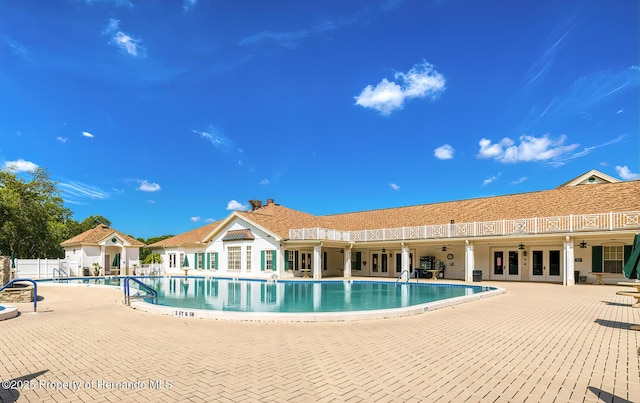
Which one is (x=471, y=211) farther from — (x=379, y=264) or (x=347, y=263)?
(x=347, y=263)

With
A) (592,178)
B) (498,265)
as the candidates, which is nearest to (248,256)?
(498,265)

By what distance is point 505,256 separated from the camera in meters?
23.0

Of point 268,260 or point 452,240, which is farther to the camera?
point 268,260

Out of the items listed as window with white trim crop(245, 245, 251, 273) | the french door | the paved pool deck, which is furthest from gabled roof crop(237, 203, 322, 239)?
the paved pool deck

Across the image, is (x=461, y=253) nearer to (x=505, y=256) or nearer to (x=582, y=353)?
(x=505, y=256)

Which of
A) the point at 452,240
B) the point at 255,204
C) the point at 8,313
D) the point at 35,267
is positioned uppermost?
the point at 255,204

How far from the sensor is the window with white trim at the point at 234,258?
2830cm

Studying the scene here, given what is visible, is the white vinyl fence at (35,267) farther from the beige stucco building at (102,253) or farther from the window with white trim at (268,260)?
the window with white trim at (268,260)

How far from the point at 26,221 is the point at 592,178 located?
4331cm

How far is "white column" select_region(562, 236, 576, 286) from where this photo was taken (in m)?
19.0

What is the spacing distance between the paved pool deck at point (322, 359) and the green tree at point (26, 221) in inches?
1061

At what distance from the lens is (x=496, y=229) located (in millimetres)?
21391

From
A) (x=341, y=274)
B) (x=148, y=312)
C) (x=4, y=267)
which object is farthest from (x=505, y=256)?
(x=4, y=267)

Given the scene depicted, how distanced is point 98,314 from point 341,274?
2075 cm
